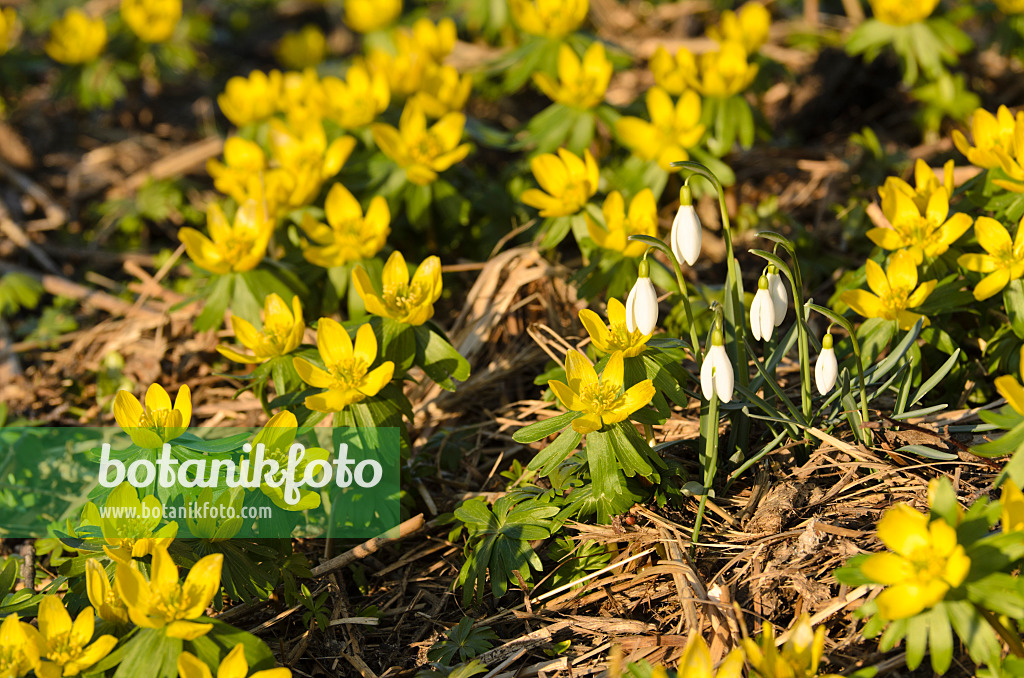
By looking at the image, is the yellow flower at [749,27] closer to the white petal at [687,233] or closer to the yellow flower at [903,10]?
the yellow flower at [903,10]

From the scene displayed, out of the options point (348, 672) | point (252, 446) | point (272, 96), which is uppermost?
point (272, 96)

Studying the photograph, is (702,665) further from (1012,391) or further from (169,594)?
(169,594)

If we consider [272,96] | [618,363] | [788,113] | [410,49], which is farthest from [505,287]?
[788,113]

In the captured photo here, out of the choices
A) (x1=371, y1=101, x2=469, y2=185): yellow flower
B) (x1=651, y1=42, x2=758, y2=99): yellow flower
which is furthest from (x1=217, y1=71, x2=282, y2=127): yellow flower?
(x1=651, y1=42, x2=758, y2=99): yellow flower

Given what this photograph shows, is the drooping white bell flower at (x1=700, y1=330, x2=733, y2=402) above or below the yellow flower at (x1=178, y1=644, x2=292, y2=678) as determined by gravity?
above

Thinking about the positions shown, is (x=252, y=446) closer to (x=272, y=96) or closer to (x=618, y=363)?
(x=618, y=363)

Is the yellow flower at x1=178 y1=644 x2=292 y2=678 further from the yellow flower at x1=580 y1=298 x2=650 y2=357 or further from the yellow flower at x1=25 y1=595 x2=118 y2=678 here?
the yellow flower at x1=580 y1=298 x2=650 y2=357
